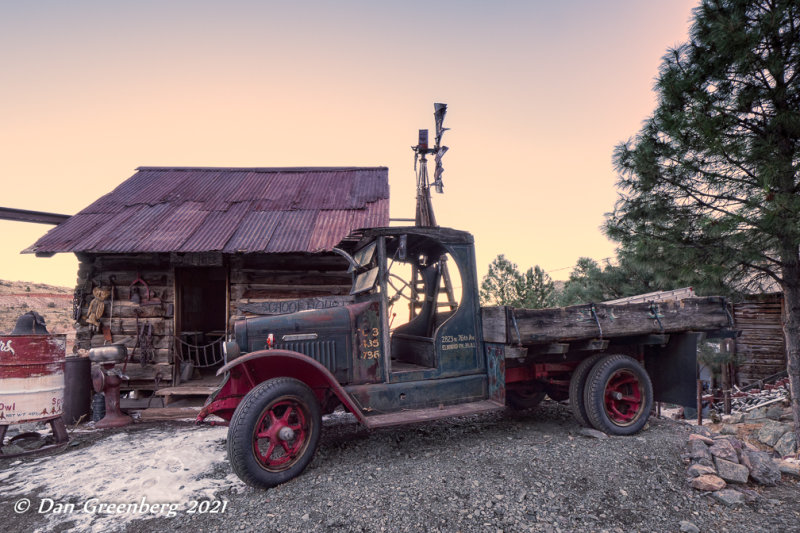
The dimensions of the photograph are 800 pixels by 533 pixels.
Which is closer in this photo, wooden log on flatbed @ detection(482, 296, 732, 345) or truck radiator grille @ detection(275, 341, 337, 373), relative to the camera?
truck radiator grille @ detection(275, 341, 337, 373)

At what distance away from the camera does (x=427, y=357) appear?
4855 millimetres

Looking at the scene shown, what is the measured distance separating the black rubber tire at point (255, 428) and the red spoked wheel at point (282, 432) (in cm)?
1

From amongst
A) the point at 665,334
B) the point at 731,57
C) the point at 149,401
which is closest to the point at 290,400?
the point at 665,334

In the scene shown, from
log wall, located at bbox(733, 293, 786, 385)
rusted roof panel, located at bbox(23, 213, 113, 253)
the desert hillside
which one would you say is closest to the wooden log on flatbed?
rusted roof panel, located at bbox(23, 213, 113, 253)

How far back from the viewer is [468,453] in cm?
427

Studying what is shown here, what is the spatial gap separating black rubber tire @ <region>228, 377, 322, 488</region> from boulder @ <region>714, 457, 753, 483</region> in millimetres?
3799

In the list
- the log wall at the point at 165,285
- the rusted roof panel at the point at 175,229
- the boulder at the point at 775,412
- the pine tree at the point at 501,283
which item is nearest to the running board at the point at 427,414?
the log wall at the point at 165,285

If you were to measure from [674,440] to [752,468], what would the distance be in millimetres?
727

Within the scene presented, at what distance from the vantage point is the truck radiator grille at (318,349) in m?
4.23

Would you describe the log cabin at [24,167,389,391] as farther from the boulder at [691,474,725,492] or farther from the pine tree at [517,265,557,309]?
the pine tree at [517,265,557,309]

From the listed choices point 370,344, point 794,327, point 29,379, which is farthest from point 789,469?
point 29,379

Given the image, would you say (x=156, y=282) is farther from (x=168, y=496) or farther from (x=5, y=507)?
(x=168, y=496)

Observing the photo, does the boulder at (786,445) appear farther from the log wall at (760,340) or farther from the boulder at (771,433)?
the log wall at (760,340)

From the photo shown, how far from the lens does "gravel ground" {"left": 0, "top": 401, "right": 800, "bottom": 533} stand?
307cm
